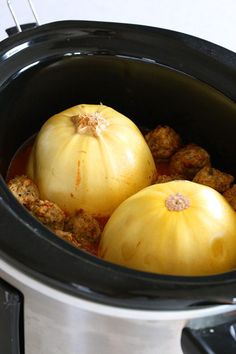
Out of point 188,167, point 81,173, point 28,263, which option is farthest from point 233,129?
point 28,263

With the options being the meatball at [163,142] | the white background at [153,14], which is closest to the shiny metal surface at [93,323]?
the meatball at [163,142]

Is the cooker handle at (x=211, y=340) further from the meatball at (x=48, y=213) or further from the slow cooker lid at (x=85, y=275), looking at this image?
the meatball at (x=48, y=213)

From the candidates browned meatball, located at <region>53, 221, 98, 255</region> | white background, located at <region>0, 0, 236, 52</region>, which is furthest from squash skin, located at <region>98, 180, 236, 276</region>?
white background, located at <region>0, 0, 236, 52</region>

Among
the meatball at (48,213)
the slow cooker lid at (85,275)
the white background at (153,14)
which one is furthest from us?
the white background at (153,14)

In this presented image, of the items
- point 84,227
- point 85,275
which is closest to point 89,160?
Result: point 84,227

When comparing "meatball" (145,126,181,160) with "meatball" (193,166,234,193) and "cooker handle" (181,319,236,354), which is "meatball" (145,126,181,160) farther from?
"cooker handle" (181,319,236,354)

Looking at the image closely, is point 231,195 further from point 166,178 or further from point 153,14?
point 153,14
